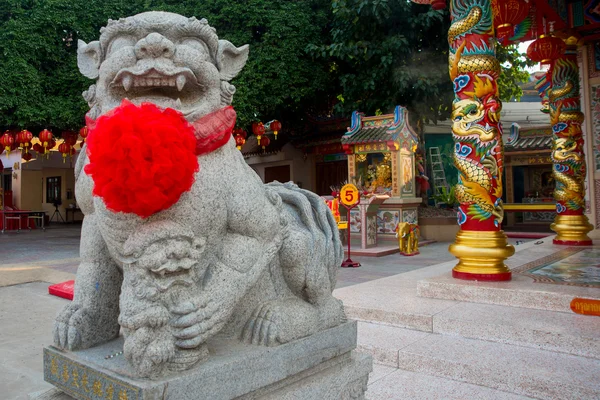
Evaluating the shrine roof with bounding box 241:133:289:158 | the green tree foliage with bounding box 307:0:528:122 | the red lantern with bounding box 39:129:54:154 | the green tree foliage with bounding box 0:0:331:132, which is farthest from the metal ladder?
the red lantern with bounding box 39:129:54:154

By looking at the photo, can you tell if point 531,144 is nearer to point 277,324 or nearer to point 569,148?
point 569,148

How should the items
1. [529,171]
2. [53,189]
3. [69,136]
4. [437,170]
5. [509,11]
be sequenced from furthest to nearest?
[53,189]
[437,170]
[529,171]
[69,136]
[509,11]

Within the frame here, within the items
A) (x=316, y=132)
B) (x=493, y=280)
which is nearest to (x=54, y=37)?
(x=316, y=132)

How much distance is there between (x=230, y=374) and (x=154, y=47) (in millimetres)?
1044

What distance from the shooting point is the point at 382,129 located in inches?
424

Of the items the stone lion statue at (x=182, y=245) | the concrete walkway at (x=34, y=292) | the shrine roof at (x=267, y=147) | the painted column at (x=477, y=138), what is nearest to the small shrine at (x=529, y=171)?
the concrete walkway at (x=34, y=292)

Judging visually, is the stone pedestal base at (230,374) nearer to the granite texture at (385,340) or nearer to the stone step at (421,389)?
the stone step at (421,389)

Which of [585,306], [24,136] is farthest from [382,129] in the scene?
[24,136]

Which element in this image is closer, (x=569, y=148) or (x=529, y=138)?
(x=569, y=148)

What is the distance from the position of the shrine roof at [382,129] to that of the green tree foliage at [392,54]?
2.48 ft

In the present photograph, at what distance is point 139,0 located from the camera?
10.8m

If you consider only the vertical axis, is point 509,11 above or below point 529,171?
above

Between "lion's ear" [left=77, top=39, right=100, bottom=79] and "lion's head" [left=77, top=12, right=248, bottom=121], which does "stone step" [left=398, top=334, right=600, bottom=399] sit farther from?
"lion's ear" [left=77, top=39, right=100, bottom=79]

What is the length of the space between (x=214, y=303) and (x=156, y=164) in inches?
18.7
